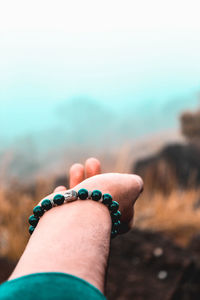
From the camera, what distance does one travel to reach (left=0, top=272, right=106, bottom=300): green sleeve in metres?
0.43

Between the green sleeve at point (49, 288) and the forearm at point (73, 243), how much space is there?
0.07ft

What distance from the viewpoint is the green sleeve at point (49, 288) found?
430mm

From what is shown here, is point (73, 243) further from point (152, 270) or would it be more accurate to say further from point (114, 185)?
point (152, 270)

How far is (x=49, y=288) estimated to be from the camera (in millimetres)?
435

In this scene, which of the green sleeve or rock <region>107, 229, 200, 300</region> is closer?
the green sleeve

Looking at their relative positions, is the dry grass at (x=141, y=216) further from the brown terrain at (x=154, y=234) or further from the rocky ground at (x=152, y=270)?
the rocky ground at (x=152, y=270)

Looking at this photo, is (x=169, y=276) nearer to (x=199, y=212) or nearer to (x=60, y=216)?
(x=60, y=216)

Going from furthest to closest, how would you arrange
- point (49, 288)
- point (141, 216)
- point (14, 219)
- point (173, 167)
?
point (173, 167) → point (141, 216) → point (14, 219) → point (49, 288)

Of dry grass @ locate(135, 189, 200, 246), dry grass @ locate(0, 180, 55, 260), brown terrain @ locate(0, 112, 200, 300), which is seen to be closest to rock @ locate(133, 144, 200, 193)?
brown terrain @ locate(0, 112, 200, 300)

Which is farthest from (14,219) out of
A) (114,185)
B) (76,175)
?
(114,185)

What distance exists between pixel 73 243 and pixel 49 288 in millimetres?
104

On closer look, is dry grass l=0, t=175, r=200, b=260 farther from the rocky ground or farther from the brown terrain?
the rocky ground

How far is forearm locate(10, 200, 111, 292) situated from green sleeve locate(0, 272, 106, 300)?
0.02m

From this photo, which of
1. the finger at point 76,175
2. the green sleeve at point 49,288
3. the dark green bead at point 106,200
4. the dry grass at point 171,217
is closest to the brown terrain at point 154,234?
the dry grass at point 171,217
